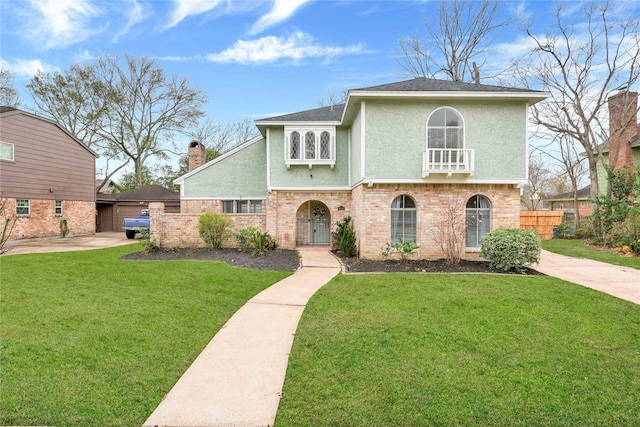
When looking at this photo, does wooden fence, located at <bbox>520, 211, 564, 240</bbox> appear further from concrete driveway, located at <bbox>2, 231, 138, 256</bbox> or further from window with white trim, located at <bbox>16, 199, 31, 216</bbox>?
window with white trim, located at <bbox>16, 199, 31, 216</bbox>

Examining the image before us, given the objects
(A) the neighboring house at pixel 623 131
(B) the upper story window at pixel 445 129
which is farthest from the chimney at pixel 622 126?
(B) the upper story window at pixel 445 129

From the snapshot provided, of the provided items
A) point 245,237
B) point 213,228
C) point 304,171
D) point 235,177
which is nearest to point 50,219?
point 235,177

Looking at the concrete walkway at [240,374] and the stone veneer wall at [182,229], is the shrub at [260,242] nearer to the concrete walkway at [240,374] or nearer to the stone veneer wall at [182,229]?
the stone veneer wall at [182,229]

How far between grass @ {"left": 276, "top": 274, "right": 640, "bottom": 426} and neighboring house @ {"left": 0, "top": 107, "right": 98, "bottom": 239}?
16.6 metres

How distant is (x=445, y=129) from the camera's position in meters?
10.3

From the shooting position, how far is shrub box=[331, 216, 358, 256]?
1140 cm

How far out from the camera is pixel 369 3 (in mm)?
10453

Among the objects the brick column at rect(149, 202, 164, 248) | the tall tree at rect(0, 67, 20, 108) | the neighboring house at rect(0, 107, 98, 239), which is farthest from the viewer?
the tall tree at rect(0, 67, 20, 108)

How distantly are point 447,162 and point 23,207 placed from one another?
63.0 feet

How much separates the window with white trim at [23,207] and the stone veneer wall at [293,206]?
12.5 m

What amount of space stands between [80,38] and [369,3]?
1016cm

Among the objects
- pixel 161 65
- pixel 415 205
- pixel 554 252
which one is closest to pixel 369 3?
pixel 415 205

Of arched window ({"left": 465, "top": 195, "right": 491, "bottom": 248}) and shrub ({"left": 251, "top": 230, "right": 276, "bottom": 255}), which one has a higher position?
arched window ({"left": 465, "top": 195, "right": 491, "bottom": 248})

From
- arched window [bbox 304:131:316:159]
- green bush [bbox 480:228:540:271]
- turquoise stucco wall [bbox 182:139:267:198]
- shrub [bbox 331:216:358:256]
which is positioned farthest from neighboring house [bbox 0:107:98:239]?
green bush [bbox 480:228:540:271]
